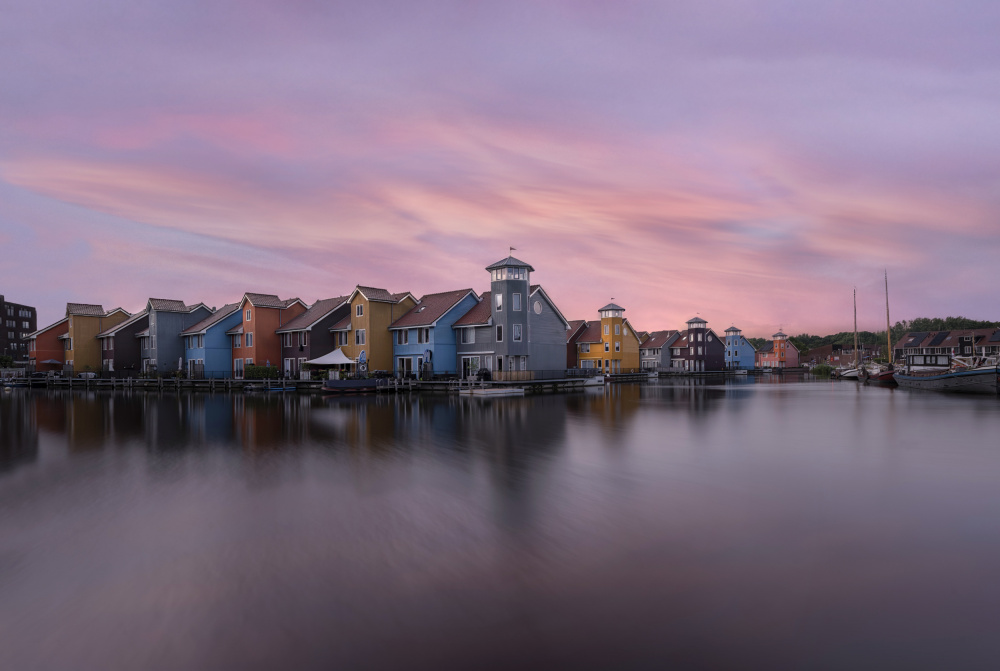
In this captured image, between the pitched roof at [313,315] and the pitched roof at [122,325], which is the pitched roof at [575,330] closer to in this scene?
the pitched roof at [313,315]

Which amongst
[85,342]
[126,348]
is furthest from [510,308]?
[85,342]

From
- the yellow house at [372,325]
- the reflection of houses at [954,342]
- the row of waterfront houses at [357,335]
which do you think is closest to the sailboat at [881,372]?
the reflection of houses at [954,342]

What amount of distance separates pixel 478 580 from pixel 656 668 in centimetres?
277

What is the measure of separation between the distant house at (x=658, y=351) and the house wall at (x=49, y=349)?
86.4m

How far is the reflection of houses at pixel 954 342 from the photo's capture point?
97.2 m

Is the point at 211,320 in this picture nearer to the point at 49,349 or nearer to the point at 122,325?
the point at 122,325

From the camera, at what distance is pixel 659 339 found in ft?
352

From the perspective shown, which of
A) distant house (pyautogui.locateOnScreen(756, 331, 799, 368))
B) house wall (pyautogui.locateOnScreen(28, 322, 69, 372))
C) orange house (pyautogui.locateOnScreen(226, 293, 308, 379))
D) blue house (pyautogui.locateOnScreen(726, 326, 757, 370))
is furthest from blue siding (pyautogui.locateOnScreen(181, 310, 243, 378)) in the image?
distant house (pyautogui.locateOnScreen(756, 331, 799, 368))

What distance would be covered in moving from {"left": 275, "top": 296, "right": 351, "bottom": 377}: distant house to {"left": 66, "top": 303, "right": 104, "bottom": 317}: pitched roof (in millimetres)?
29100

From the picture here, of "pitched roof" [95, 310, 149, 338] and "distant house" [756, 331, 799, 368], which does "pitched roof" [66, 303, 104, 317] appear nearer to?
"pitched roof" [95, 310, 149, 338]

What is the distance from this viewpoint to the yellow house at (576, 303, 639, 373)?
255ft

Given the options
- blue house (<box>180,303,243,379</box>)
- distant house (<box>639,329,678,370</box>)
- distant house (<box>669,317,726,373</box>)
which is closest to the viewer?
blue house (<box>180,303,243,379</box>)

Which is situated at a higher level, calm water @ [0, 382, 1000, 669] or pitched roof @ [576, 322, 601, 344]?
pitched roof @ [576, 322, 601, 344]

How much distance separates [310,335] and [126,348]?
28.1 m
